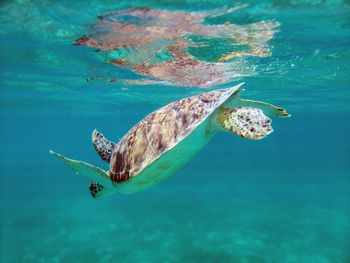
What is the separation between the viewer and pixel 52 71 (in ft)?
41.8

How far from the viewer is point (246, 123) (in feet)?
11.3

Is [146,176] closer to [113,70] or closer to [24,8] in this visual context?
[24,8]

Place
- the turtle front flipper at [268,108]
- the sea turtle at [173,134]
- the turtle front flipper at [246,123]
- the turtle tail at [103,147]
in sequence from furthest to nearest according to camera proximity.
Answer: the turtle tail at [103,147]
the turtle front flipper at [268,108]
the sea turtle at [173,134]
the turtle front flipper at [246,123]

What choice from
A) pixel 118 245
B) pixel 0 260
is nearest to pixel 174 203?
pixel 118 245

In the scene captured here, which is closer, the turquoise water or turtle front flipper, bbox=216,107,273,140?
turtle front flipper, bbox=216,107,273,140

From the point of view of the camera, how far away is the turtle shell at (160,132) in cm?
367

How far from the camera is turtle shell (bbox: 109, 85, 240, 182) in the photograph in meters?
3.67

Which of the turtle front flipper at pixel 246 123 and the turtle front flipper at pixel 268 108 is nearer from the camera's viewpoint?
the turtle front flipper at pixel 246 123

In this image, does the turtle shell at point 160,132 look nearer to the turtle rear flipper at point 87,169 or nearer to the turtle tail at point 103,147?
the turtle rear flipper at point 87,169

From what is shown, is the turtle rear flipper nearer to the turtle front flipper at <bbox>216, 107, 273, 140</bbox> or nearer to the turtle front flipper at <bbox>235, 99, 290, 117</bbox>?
the turtle front flipper at <bbox>216, 107, 273, 140</bbox>

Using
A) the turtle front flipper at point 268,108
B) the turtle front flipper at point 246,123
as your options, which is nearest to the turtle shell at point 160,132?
the turtle front flipper at point 246,123

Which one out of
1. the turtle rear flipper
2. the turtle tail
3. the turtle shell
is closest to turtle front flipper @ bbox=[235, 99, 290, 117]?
the turtle shell

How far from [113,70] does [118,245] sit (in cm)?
863

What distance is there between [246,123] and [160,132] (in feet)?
4.92
